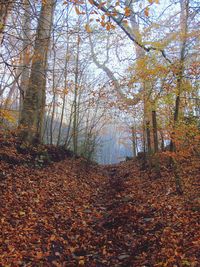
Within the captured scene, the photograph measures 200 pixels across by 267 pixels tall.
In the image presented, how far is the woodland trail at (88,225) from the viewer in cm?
478

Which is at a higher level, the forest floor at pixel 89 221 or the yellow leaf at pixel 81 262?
the forest floor at pixel 89 221

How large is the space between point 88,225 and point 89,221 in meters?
0.27

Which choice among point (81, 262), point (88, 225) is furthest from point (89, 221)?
point (81, 262)

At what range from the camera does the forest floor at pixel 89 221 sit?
4.81 meters

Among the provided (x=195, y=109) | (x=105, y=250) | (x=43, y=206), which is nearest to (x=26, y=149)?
(x=43, y=206)

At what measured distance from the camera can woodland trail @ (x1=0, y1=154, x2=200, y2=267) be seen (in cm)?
478

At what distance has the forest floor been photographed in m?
4.81

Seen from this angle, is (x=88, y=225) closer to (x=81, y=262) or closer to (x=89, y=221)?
(x=89, y=221)

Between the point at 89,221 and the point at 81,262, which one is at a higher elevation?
the point at 89,221

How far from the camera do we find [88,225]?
6727 millimetres

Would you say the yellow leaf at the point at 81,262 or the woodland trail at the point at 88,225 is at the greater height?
the woodland trail at the point at 88,225

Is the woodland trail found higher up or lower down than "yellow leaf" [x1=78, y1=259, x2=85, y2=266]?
higher up

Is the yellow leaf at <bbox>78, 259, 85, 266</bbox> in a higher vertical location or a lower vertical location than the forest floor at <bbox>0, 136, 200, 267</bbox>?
lower

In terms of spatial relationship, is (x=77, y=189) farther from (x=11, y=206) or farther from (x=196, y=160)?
(x=196, y=160)
